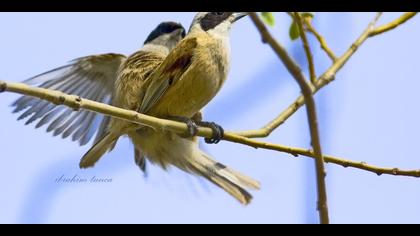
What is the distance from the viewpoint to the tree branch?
2.45 m

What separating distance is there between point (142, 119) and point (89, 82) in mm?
2091

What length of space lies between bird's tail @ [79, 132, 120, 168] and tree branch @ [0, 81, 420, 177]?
763 mm

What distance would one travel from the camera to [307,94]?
5.98ft

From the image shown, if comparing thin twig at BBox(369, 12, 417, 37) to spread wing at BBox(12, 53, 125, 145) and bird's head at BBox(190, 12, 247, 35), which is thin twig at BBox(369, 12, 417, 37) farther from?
spread wing at BBox(12, 53, 125, 145)

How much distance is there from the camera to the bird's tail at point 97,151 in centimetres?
394

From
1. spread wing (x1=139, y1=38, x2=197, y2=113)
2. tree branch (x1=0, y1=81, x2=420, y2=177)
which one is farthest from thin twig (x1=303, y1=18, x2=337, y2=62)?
spread wing (x1=139, y1=38, x2=197, y2=113)

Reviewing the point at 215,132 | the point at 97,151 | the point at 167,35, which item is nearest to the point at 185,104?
the point at 215,132

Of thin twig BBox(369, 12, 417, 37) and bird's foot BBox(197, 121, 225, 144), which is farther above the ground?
thin twig BBox(369, 12, 417, 37)

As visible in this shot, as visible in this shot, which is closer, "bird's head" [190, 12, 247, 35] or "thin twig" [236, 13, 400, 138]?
"thin twig" [236, 13, 400, 138]

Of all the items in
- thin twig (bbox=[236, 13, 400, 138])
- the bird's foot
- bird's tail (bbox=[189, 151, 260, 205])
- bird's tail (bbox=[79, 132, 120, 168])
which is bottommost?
bird's tail (bbox=[79, 132, 120, 168])

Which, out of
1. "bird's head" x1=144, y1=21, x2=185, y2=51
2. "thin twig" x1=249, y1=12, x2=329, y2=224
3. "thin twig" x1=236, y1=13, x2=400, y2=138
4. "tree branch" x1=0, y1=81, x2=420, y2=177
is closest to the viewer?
"thin twig" x1=249, y1=12, x2=329, y2=224

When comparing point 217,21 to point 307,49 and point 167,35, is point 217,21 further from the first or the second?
point 307,49
